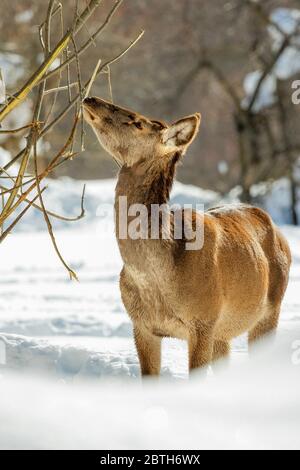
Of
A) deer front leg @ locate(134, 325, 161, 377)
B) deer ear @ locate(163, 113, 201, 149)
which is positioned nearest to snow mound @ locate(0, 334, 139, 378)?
deer front leg @ locate(134, 325, 161, 377)

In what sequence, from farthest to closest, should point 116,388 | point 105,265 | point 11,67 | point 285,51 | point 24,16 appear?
point 24,16
point 11,67
point 285,51
point 105,265
point 116,388

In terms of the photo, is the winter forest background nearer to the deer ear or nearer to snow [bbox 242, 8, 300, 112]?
snow [bbox 242, 8, 300, 112]

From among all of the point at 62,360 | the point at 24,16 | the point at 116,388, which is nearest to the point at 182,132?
the point at 116,388

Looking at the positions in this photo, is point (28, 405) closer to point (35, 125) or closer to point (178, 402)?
point (178, 402)

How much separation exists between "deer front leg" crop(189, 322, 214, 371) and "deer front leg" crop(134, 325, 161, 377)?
221 millimetres

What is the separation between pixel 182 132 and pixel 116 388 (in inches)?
55.3

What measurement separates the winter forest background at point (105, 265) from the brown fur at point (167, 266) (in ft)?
0.62

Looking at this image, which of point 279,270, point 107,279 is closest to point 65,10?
point 107,279

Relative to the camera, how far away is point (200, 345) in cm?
446

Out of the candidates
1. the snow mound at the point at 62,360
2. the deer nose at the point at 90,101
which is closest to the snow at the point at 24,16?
the snow mound at the point at 62,360

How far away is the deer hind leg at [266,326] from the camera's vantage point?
5.36m

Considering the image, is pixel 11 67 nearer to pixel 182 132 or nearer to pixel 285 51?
pixel 285 51

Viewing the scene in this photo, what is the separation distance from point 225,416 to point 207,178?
26.1 meters

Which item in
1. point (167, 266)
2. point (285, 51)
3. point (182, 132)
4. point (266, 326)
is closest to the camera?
point (167, 266)
